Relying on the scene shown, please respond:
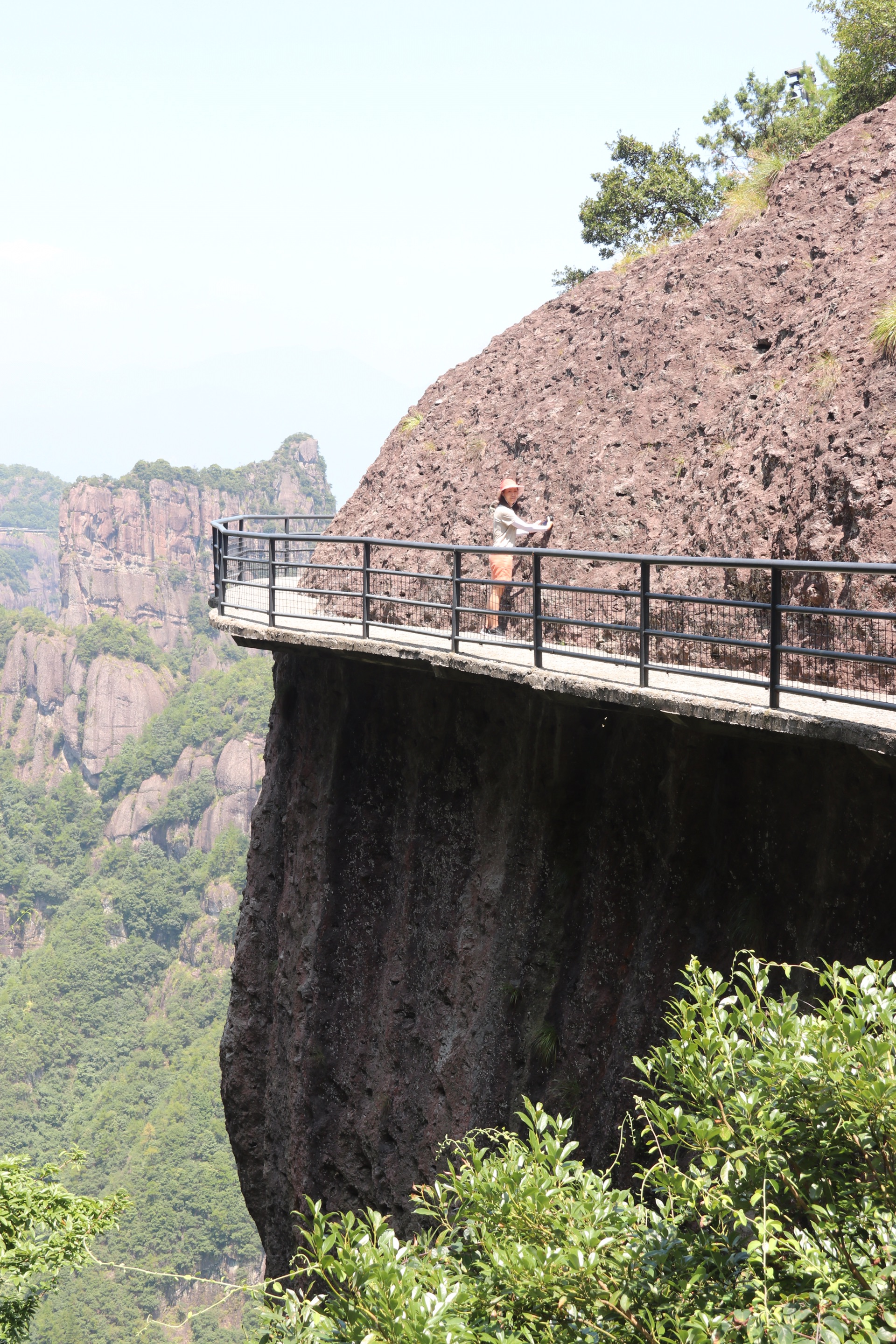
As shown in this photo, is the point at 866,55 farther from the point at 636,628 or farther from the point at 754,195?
the point at 636,628

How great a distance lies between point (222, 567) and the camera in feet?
42.3

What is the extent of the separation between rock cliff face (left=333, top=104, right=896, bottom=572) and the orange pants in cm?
79

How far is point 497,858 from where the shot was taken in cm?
1018

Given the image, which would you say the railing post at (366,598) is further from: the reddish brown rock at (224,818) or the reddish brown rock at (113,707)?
the reddish brown rock at (113,707)

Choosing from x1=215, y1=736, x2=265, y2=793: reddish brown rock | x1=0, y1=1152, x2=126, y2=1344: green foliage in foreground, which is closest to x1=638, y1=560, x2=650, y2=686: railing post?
x1=0, y1=1152, x2=126, y2=1344: green foliage in foreground

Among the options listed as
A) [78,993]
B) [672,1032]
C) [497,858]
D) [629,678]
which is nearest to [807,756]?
[629,678]

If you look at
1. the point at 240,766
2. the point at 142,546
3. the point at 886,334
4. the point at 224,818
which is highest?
the point at 142,546

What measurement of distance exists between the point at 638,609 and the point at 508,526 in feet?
5.38

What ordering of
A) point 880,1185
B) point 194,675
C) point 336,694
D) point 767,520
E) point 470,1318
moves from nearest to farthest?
point 880,1185, point 470,1318, point 767,520, point 336,694, point 194,675

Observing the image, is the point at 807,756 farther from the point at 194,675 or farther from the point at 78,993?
the point at 194,675

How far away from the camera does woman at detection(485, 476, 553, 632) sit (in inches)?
424

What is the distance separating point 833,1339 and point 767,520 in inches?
273

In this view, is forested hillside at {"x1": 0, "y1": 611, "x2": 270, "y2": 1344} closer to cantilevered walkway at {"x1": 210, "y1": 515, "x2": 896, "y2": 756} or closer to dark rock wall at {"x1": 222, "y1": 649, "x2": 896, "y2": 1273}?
dark rock wall at {"x1": 222, "y1": 649, "x2": 896, "y2": 1273}

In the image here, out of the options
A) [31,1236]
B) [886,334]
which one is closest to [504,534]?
[886,334]
